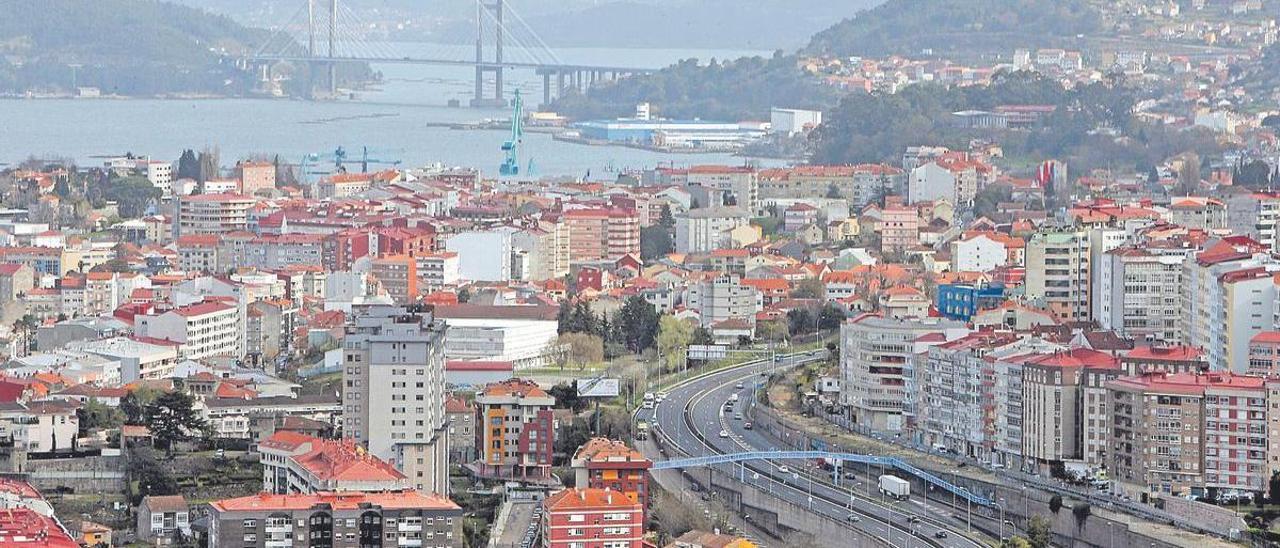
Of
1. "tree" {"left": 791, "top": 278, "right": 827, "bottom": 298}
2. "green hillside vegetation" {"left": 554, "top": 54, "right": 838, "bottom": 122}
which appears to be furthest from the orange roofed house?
"green hillside vegetation" {"left": 554, "top": 54, "right": 838, "bottom": 122}

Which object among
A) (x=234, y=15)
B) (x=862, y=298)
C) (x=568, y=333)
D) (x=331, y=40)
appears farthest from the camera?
(x=234, y=15)

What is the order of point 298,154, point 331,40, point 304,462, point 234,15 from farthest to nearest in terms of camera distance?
point 234,15, point 331,40, point 298,154, point 304,462

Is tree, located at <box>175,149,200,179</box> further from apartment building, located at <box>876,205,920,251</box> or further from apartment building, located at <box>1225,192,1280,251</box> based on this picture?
apartment building, located at <box>1225,192,1280,251</box>

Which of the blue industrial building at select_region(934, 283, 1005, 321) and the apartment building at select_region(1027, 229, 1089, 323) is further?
the blue industrial building at select_region(934, 283, 1005, 321)

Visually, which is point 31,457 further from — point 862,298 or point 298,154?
point 298,154

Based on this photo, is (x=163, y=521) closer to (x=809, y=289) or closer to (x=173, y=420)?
(x=173, y=420)

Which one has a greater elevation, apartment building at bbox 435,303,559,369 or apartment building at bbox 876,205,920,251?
apartment building at bbox 876,205,920,251

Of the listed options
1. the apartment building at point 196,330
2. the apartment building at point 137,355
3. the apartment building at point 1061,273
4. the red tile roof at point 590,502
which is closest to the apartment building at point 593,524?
the red tile roof at point 590,502

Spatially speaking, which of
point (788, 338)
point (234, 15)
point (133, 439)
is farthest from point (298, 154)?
point (234, 15)
